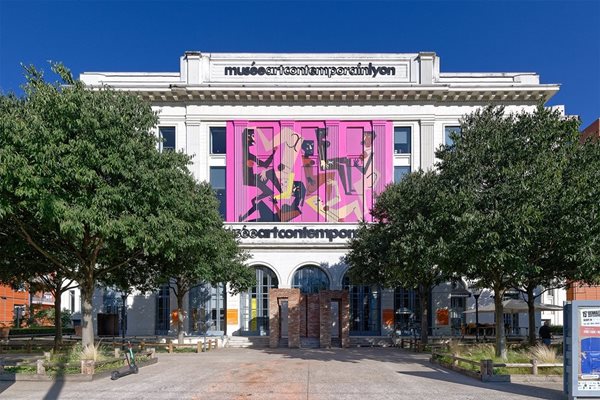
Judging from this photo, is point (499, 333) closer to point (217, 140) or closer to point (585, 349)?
point (585, 349)

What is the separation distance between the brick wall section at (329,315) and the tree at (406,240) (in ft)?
5.04

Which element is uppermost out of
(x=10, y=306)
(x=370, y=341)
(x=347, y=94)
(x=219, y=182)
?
(x=347, y=94)

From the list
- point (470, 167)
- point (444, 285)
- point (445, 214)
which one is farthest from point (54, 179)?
point (444, 285)

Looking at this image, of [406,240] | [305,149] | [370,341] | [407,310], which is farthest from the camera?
[305,149]

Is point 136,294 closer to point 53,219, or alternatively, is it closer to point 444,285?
point 444,285

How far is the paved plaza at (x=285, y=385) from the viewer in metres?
13.2

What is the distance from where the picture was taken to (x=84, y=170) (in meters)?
16.0

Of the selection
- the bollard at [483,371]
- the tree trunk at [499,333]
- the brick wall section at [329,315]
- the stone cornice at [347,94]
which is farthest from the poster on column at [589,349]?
the stone cornice at [347,94]

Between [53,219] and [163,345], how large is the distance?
14.6 m

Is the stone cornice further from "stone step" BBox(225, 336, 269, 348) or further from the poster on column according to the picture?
the poster on column

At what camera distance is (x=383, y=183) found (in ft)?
127

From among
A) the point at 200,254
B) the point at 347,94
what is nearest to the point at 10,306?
the point at 347,94

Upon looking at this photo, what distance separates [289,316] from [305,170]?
12.0 m

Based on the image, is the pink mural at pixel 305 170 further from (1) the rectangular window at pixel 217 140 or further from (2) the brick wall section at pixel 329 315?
(2) the brick wall section at pixel 329 315
